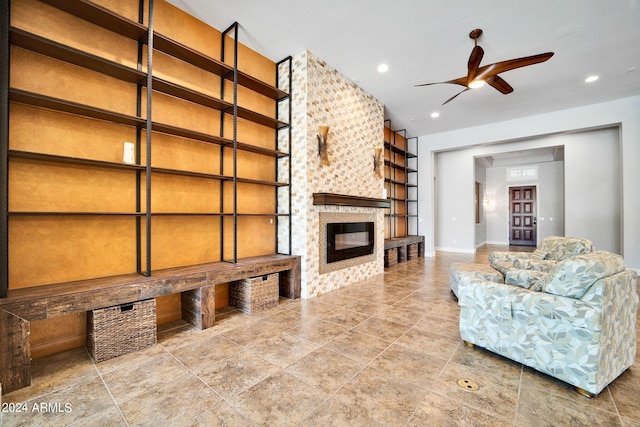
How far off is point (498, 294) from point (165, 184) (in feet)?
11.1

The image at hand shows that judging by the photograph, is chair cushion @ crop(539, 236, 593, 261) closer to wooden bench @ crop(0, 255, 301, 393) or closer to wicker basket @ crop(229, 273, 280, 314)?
wooden bench @ crop(0, 255, 301, 393)

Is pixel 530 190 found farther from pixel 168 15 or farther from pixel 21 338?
pixel 21 338

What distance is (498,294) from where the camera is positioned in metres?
2.21

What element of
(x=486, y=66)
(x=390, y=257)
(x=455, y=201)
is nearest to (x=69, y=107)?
(x=486, y=66)

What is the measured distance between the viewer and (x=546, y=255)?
3.69 m

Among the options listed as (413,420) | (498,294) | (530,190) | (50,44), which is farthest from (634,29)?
(530,190)

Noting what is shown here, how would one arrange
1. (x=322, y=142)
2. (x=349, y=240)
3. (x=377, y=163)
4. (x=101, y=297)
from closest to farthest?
1. (x=101, y=297)
2. (x=322, y=142)
3. (x=349, y=240)
4. (x=377, y=163)

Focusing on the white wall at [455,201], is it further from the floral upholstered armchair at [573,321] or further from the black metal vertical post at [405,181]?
the floral upholstered armchair at [573,321]

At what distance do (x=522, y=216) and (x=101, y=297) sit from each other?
41.3 ft

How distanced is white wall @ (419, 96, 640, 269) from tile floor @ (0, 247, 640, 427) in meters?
5.16

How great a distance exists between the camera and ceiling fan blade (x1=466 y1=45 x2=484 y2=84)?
126 inches

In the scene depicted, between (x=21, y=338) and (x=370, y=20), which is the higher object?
(x=370, y=20)

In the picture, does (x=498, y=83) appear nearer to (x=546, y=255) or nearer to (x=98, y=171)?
(x=546, y=255)

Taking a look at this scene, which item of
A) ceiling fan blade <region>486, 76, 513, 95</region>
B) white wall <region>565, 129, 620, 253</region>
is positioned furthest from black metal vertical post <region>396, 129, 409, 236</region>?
white wall <region>565, 129, 620, 253</region>
